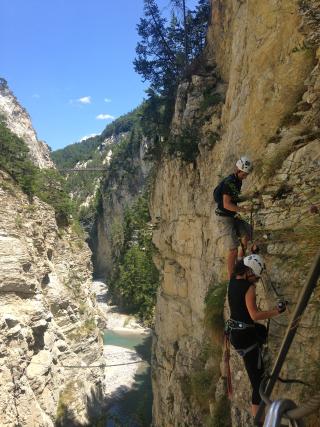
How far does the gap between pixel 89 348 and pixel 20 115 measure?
62.0m

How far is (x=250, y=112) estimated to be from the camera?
343 inches

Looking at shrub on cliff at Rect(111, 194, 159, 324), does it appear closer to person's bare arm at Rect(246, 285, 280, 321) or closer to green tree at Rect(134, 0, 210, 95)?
green tree at Rect(134, 0, 210, 95)

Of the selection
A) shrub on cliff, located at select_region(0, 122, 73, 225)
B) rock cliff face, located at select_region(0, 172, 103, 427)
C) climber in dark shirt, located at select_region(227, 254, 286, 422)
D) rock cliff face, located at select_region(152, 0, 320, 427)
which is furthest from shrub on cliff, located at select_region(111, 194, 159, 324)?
climber in dark shirt, located at select_region(227, 254, 286, 422)

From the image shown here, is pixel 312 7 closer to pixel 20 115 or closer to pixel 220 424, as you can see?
pixel 220 424

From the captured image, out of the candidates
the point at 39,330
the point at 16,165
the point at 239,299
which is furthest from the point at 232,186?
the point at 16,165

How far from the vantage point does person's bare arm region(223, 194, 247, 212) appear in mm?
6207

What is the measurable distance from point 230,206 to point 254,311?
7.05ft

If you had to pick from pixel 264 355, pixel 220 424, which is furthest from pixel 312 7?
pixel 220 424

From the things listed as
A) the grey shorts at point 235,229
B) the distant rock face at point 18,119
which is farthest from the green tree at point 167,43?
the distant rock face at point 18,119

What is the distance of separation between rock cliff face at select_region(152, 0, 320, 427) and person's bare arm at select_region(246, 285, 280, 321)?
1.66 feet

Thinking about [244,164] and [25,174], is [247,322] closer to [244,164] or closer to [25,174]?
[244,164]

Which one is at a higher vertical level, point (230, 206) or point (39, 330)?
point (230, 206)

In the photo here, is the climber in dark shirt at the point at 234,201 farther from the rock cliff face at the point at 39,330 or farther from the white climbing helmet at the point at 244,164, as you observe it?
the rock cliff face at the point at 39,330

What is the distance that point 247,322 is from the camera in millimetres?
4699
